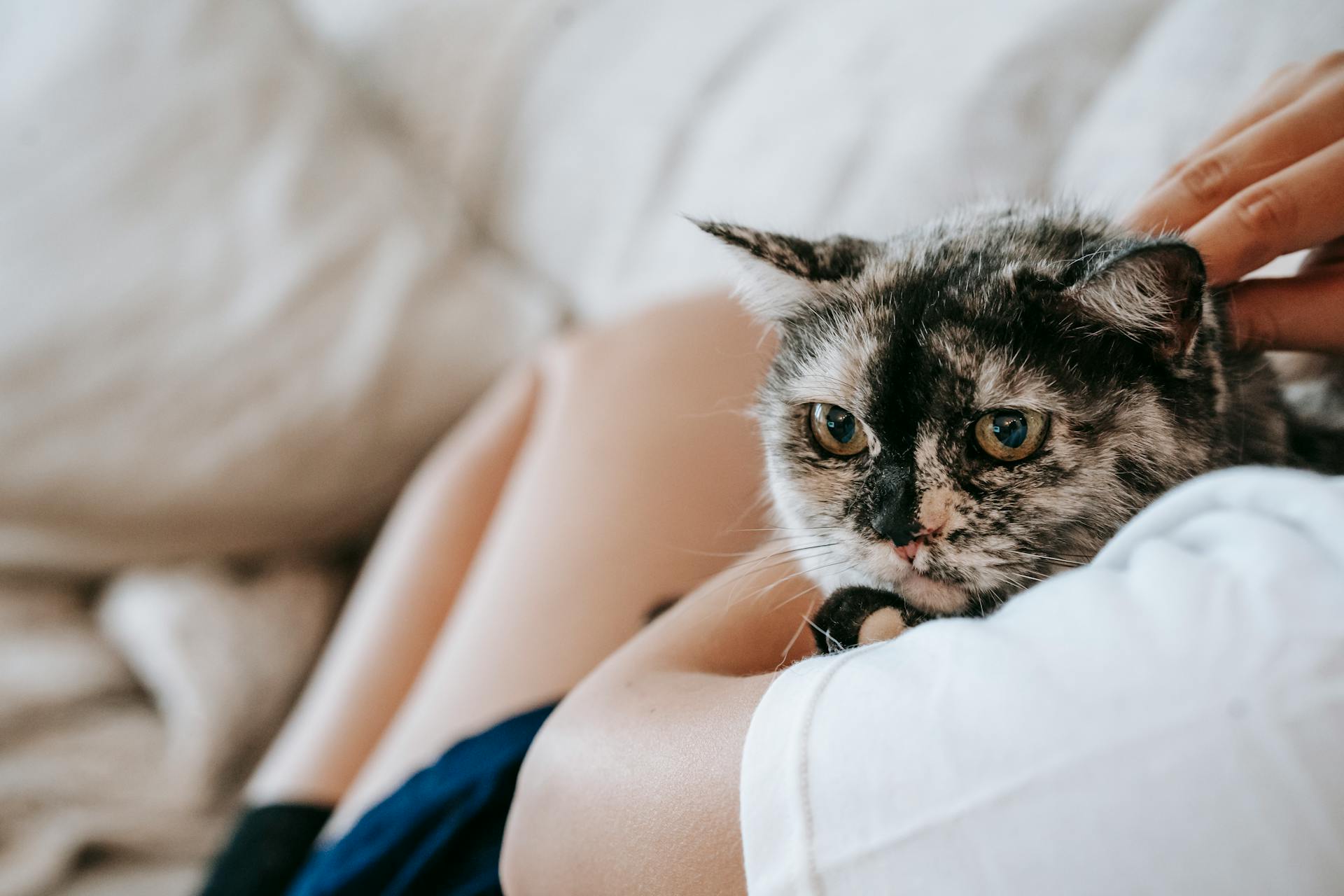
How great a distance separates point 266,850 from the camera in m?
0.90

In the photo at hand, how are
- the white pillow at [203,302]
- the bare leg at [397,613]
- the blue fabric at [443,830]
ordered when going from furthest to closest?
1. the white pillow at [203,302]
2. the bare leg at [397,613]
3. the blue fabric at [443,830]

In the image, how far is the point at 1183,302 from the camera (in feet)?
1.55

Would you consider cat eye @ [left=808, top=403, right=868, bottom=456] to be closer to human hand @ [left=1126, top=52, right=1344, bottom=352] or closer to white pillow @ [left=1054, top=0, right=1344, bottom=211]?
human hand @ [left=1126, top=52, right=1344, bottom=352]

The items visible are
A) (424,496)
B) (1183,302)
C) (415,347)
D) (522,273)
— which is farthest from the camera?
(522,273)

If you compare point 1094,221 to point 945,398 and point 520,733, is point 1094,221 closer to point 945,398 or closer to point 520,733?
point 945,398

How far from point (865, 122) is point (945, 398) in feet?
2.10

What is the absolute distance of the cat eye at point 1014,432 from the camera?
504 millimetres

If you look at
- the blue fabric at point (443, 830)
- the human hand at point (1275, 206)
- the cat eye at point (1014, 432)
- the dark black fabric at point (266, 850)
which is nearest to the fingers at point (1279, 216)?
the human hand at point (1275, 206)

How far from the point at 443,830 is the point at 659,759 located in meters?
0.29

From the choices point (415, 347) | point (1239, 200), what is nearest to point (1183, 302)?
point (1239, 200)

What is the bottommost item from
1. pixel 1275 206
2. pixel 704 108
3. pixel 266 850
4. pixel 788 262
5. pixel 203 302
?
pixel 266 850

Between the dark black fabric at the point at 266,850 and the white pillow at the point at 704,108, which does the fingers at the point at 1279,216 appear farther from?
the dark black fabric at the point at 266,850

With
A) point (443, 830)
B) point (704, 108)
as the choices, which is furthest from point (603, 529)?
point (704, 108)

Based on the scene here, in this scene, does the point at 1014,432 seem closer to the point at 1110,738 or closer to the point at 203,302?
the point at 1110,738
